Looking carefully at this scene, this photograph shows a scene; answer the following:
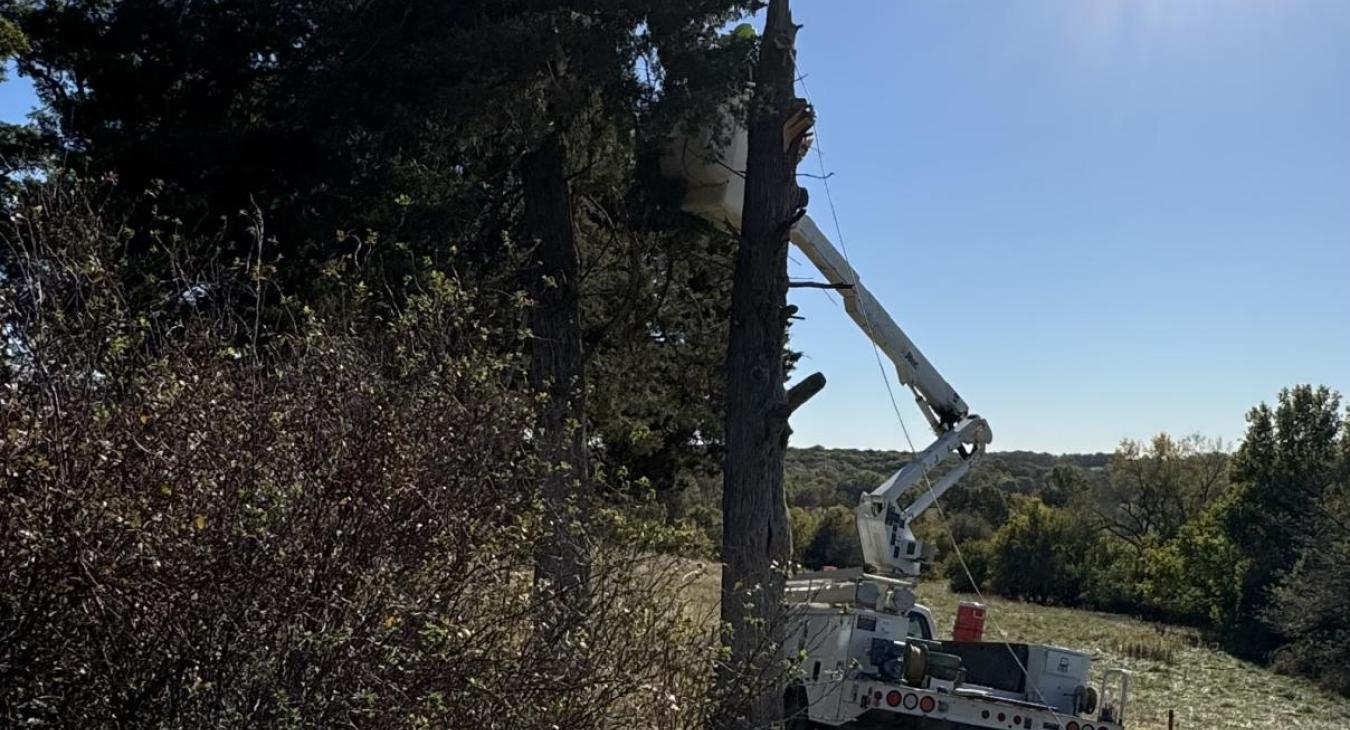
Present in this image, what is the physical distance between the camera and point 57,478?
372cm

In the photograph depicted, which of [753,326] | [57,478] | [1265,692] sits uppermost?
[753,326]

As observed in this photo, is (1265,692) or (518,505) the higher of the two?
(518,505)

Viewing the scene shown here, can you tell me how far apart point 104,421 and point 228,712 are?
1.10 m

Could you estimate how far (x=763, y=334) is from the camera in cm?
935

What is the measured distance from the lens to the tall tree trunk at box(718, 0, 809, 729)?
9.05 meters

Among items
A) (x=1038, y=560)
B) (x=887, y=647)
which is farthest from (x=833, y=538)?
(x=1038, y=560)

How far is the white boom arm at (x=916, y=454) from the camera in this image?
1195 centimetres

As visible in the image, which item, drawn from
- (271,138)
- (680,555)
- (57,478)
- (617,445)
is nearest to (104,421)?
(57,478)

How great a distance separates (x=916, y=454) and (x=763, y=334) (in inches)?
157

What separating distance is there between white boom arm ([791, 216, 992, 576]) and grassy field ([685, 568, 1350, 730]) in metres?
1.89

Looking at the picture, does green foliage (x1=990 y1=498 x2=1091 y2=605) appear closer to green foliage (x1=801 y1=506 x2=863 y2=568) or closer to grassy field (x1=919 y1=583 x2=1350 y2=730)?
grassy field (x1=919 y1=583 x2=1350 y2=730)

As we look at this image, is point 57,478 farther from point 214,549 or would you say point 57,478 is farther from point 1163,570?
point 1163,570

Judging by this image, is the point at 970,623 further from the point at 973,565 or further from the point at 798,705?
the point at 973,565

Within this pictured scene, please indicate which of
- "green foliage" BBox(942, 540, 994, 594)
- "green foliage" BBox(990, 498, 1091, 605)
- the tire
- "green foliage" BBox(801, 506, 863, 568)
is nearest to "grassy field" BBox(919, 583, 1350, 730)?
"green foliage" BBox(801, 506, 863, 568)
